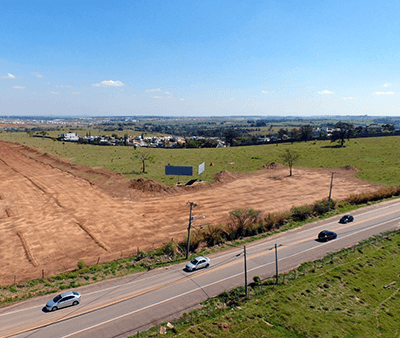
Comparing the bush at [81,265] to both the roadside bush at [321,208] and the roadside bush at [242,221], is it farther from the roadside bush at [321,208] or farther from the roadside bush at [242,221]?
the roadside bush at [321,208]

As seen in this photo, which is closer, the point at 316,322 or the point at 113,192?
the point at 316,322

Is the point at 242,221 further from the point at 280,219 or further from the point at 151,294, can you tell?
the point at 151,294

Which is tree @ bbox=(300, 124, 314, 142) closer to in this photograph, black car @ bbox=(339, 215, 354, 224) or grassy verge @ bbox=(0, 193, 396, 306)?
black car @ bbox=(339, 215, 354, 224)

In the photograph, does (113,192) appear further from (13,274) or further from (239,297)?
(239,297)

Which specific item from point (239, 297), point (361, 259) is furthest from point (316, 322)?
point (361, 259)

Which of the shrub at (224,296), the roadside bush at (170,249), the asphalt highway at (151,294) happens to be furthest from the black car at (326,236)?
the roadside bush at (170,249)

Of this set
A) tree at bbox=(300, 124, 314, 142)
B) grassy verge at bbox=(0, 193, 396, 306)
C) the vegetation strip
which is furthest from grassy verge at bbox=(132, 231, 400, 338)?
tree at bbox=(300, 124, 314, 142)

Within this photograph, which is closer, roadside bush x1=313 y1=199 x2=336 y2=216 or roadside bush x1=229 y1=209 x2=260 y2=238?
roadside bush x1=229 y1=209 x2=260 y2=238
